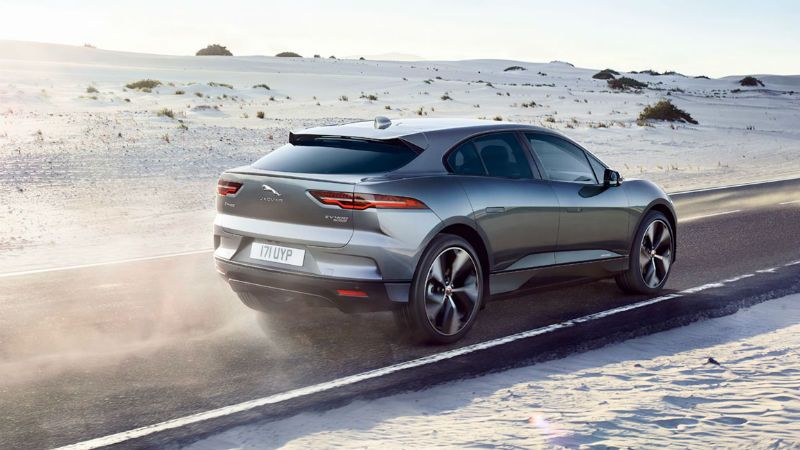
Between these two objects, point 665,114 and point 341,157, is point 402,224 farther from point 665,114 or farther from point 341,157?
point 665,114

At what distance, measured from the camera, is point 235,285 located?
7.64 meters

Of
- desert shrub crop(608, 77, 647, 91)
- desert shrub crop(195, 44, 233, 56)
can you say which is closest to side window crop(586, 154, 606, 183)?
desert shrub crop(608, 77, 647, 91)

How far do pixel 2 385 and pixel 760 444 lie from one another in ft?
14.5

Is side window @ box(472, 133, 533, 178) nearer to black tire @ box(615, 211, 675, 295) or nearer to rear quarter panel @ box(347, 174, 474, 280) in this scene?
rear quarter panel @ box(347, 174, 474, 280)

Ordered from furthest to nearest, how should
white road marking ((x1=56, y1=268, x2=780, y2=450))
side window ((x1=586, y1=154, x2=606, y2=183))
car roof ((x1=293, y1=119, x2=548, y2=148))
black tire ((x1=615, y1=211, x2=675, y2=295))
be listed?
black tire ((x1=615, y1=211, x2=675, y2=295)), side window ((x1=586, y1=154, x2=606, y2=183)), car roof ((x1=293, y1=119, x2=548, y2=148)), white road marking ((x1=56, y1=268, x2=780, y2=450))

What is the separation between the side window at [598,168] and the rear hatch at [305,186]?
2.20 m

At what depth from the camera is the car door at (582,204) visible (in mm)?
8414

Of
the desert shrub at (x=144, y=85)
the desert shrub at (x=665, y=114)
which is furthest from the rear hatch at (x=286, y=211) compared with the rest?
the desert shrub at (x=144, y=85)

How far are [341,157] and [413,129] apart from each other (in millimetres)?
675

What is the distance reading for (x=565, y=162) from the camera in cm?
877

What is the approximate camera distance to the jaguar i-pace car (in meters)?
6.95

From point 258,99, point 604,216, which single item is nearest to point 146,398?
point 604,216

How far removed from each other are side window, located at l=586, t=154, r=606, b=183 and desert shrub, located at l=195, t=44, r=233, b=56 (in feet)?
336

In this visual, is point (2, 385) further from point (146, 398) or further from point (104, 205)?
point (104, 205)
